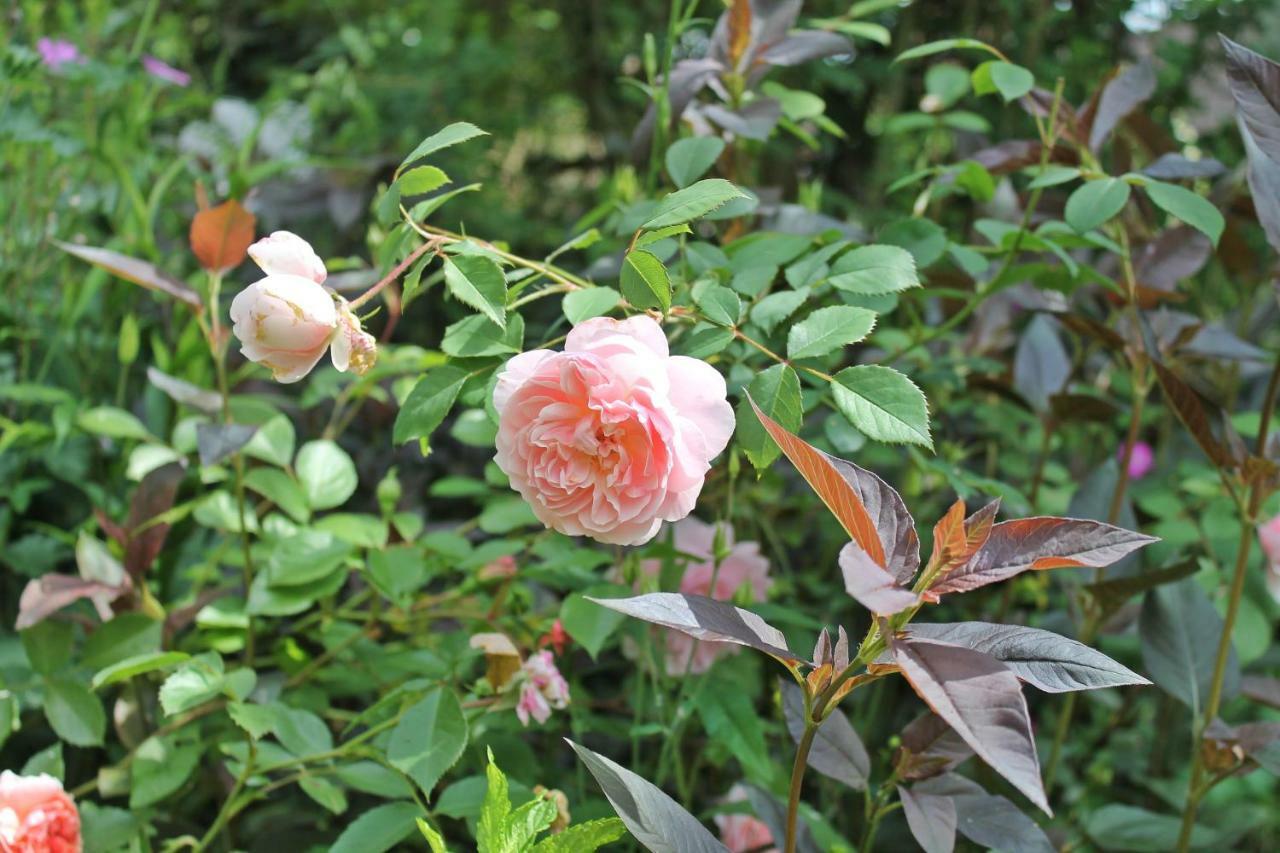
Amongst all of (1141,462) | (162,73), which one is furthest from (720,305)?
(162,73)

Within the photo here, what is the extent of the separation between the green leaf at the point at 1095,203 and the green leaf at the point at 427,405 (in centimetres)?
43

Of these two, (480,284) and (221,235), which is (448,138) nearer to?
(480,284)

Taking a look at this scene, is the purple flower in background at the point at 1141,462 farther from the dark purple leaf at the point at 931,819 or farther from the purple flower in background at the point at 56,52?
the purple flower in background at the point at 56,52

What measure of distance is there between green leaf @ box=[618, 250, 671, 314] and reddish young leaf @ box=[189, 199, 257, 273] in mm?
429

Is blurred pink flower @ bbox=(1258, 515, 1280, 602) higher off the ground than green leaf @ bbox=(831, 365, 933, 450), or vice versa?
green leaf @ bbox=(831, 365, 933, 450)

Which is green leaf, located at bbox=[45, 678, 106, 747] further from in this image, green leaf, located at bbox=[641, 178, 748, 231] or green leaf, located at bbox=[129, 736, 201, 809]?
green leaf, located at bbox=[641, 178, 748, 231]

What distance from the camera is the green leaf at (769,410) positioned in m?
0.61

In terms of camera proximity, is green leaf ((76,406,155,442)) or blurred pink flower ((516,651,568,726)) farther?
green leaf ((76,406,155,442))

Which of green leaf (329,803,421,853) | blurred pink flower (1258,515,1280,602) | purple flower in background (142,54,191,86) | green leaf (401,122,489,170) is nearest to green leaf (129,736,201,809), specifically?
green leaf (329,803,421,853)

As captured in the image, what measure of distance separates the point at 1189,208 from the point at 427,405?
523 millimetres

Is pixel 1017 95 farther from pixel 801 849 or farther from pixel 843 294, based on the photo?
pixel 801 849

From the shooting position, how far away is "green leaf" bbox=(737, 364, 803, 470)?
2.00 ft

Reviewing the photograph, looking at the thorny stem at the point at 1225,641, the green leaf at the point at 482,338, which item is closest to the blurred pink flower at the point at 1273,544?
the thorny stem at the point at 1225,641

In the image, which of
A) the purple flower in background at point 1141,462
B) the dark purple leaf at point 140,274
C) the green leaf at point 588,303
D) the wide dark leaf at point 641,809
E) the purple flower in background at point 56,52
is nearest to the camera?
the wide dark leaf at point 641,809
